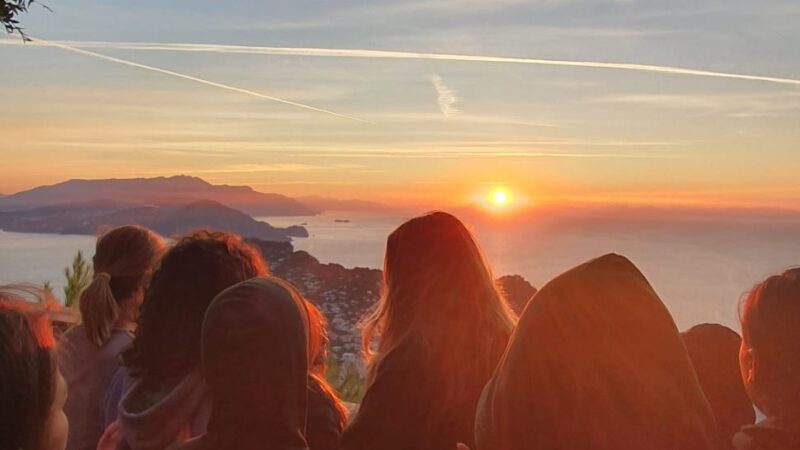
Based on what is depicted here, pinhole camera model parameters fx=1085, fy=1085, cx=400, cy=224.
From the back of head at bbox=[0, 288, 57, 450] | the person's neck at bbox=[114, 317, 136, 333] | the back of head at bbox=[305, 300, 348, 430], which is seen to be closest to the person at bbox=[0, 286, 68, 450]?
the back of head at bbox=[0, 288, 57, 450]

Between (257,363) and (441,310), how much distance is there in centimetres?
97

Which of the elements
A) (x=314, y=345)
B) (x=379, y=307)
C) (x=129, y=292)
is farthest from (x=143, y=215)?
(x=314, y=345)

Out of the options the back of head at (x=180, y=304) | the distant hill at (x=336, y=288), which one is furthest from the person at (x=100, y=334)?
the distant hill at (x=336, y=288)

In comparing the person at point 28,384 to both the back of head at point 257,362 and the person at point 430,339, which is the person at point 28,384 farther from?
the person at point 430,339

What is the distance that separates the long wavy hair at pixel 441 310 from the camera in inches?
152

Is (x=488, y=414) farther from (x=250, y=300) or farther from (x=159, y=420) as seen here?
(x=159, y=420)

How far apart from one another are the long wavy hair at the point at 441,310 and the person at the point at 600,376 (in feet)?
4.29

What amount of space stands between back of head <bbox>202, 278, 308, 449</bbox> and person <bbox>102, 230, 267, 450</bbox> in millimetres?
507

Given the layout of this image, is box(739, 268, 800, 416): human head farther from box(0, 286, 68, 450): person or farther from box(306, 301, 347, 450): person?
box(0, 286, 68, 450): person

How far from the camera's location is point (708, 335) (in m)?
3.85

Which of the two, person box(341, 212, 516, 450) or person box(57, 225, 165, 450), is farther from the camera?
person box(57, 225, 165, 450)

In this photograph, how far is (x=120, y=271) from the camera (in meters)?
4.94

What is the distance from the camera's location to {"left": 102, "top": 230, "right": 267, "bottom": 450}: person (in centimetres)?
370

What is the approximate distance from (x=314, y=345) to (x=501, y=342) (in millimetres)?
854
